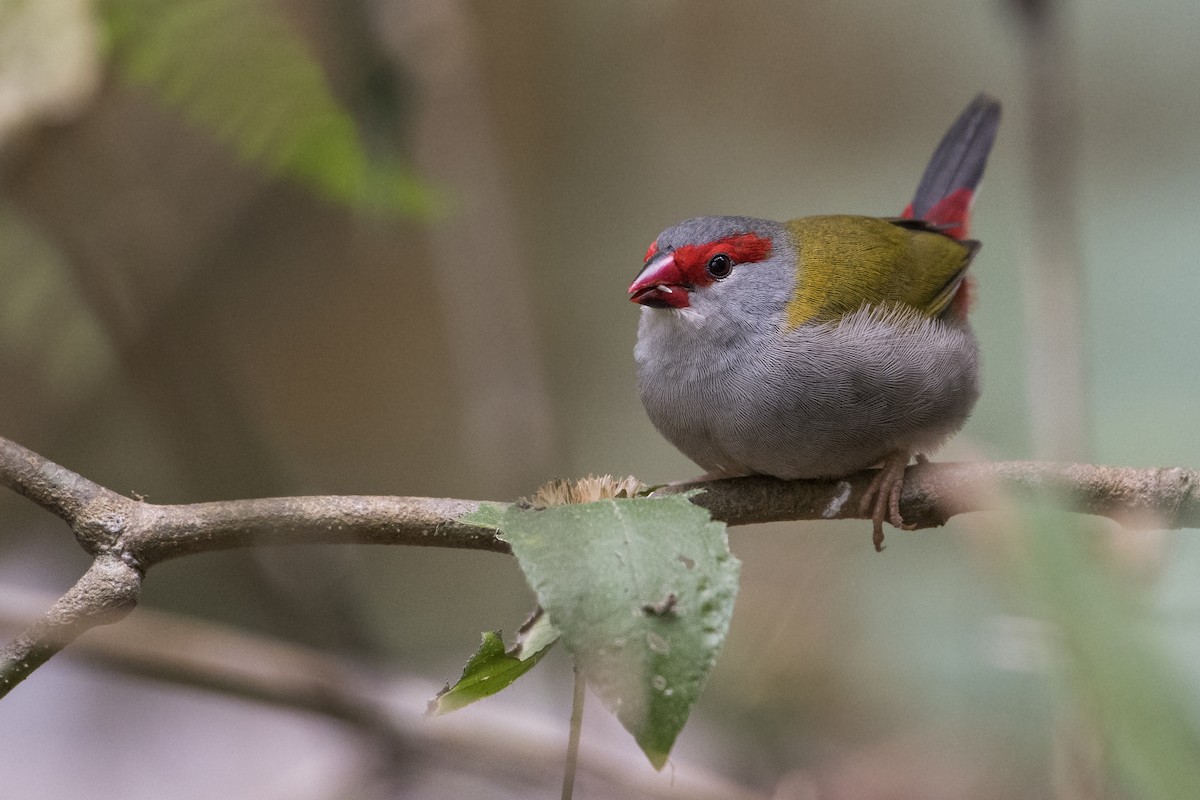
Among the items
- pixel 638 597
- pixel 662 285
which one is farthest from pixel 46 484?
pixel 662 285

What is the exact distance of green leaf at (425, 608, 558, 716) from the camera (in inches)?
53.2

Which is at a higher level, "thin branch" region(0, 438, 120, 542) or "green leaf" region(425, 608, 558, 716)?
"thin branch" region(0, 438, 120, 542)

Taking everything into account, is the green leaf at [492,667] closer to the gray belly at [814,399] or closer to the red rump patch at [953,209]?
the gray belly at [814,399]

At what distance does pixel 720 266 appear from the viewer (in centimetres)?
262

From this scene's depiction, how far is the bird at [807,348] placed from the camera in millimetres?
2275

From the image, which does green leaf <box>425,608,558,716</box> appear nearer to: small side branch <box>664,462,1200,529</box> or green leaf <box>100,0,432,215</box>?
small side branch <box>664,462,1200,529</box>

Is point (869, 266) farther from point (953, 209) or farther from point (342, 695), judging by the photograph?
point (342, 695)

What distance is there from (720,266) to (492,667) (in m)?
1.48

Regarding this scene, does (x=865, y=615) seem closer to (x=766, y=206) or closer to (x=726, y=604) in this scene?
(x=766, y=206)

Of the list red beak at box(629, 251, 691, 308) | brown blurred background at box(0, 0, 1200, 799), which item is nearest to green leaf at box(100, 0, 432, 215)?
brown blurred background at box(0, 0, 1200, 799)

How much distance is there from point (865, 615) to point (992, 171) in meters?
2.51

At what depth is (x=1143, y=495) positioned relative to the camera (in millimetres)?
1715

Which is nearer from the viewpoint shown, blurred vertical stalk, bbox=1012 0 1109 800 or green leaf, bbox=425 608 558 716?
green leaf, bbox=425 608 558 716

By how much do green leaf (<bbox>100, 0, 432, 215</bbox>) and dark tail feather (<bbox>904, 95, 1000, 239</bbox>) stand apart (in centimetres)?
160
